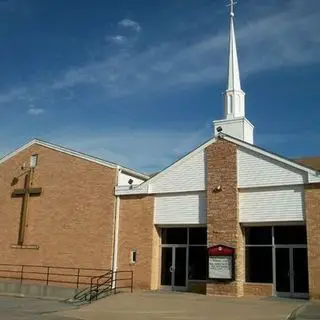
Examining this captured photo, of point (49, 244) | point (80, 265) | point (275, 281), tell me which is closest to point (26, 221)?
point (49, 244)

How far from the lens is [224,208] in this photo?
73.0 ft

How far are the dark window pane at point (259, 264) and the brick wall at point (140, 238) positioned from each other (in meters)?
4.47

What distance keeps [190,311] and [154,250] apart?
6683mm

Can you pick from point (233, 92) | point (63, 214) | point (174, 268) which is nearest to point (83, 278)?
point (63, 214)

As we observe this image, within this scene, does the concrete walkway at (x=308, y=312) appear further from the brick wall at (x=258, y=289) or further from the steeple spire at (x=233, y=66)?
the steeple spire at (x=233, y=66)

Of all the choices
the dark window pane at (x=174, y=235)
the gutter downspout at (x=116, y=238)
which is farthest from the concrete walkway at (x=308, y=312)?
the gutter downspout at (x=116, y=238)

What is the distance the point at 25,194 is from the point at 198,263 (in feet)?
35.3

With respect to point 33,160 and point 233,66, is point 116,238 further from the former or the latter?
point 233,66

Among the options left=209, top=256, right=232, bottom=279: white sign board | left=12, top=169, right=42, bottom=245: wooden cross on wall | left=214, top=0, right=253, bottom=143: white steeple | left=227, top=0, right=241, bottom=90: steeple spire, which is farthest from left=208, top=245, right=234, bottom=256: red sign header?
left=227, top=0, right=241, bottom=90: steeple spire

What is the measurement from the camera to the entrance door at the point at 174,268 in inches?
Answer: 938

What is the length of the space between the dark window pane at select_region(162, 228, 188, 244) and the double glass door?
4.70 metres

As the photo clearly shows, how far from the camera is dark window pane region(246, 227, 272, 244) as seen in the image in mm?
22047

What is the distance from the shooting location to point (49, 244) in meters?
26.6

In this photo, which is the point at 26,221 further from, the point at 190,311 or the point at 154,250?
the point at 190,311
